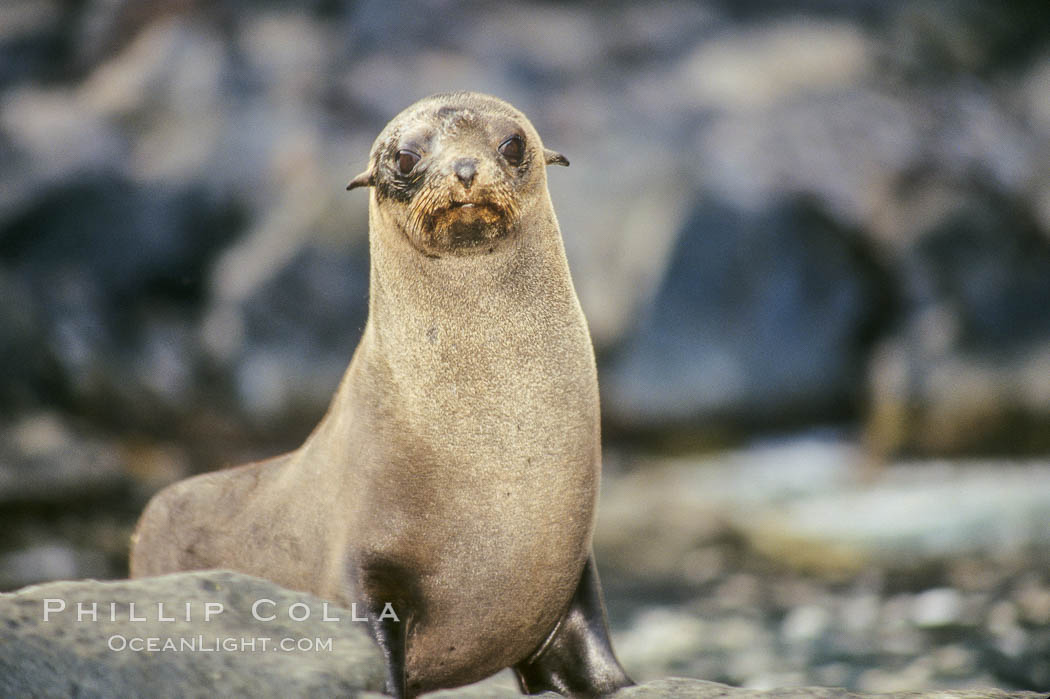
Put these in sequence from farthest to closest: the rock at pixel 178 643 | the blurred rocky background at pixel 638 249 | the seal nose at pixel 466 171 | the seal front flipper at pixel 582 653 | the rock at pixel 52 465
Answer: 1. the blurred rocky background at pixel 638 249
2. the rock at pixel 52 465
3. the seal front flipper at pixel 582 653
4. the seal nose at pixel 466 171
5. the rock at pixel 178 643

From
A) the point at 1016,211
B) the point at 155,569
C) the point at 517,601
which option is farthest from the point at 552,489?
the point at 1016,211

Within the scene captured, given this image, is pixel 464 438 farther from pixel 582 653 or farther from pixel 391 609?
pixel 582 653

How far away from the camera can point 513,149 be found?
3.78 m

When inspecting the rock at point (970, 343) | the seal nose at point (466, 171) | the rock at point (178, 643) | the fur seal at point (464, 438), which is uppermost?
the rock at point (970, 343)

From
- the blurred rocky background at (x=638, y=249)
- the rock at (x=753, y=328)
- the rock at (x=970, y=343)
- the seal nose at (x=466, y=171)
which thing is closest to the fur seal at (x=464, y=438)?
the seal nose at (x=466, y=171)

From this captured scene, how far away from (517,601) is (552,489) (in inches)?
15.4

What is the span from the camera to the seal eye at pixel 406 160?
→ 3783 mm

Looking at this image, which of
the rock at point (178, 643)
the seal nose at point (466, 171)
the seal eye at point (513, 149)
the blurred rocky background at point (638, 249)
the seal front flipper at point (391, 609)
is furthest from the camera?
the blurred rocky background at point (638, 249)

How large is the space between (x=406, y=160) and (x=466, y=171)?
0.34m

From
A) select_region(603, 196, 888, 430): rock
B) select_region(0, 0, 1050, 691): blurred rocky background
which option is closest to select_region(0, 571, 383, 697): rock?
select_region(0, 0, 1050, 691): blurred rocky background

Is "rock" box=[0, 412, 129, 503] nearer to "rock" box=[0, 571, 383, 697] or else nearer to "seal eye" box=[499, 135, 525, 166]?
"rock" box=[0, 571, 383, 697]

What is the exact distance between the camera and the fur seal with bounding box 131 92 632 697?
3635 millimetres

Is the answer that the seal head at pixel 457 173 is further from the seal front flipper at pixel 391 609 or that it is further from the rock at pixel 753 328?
the rock at pixel 753 328

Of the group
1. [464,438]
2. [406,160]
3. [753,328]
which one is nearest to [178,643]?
[464,438]
